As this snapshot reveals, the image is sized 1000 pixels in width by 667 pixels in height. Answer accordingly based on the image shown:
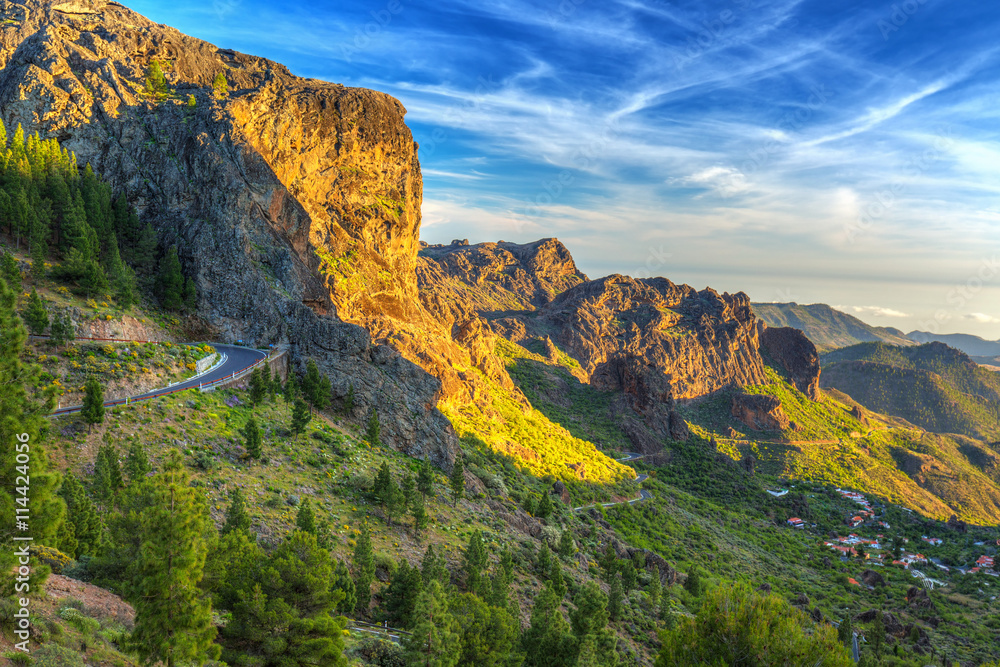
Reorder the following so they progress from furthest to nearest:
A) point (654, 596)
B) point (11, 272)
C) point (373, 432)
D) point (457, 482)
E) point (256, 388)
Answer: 1. point (654, 596)
2. point (373, 432)
3. point (457, 482)
4. point (256, 388)
5. point (11, 272)

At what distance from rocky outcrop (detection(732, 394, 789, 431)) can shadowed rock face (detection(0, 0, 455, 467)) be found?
152m

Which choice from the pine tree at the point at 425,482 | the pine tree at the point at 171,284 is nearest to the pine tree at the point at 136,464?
the pine tree at the point at 425,482

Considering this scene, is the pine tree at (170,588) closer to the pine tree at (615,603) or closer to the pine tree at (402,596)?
the pine tree at (402,596)

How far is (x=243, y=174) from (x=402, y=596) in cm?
→ 6111

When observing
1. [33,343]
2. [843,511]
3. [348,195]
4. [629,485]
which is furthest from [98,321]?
[843,511]

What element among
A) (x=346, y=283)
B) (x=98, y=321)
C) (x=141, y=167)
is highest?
(x=141, y=167)

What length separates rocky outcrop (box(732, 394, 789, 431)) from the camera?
176 m

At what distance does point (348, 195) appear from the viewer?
8400 cm

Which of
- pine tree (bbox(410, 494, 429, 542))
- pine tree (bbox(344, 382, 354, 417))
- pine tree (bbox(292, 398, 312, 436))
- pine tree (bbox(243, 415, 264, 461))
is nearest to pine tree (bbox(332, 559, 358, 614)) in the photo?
pine tree (bbox(410, 494, 429, 542))

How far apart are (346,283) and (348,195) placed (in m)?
20.5

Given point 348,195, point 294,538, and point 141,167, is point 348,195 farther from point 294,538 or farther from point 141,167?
point 294,538

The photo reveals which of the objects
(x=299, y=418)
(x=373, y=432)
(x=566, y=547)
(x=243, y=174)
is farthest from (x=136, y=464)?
(x=243, y=174)

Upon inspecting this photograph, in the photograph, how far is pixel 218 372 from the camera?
151 ft

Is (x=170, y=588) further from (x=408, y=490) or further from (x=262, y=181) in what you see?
(x=262, y=181)
